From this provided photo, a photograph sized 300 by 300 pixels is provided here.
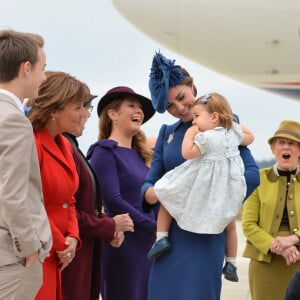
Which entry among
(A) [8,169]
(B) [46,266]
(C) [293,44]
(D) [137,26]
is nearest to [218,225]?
(B) [46,266]

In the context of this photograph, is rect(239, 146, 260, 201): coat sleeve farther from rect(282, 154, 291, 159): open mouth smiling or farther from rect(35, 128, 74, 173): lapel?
rect(282, 154, 291, 159): open mouth smiling

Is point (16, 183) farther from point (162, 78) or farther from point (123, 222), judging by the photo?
point (123, 222)

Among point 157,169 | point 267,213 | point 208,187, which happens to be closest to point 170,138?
point 157,169

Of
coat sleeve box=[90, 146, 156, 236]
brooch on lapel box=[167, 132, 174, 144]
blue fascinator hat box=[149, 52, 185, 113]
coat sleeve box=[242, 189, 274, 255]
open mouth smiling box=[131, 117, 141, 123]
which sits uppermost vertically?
blue fascinator hat box=[149, 52, 185, 113]

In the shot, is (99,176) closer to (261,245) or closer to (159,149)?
(159,149)

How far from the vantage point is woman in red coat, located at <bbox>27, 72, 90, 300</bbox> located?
6.24ft

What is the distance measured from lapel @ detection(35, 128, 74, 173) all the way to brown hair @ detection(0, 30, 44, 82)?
39cm

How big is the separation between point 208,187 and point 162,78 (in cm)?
38

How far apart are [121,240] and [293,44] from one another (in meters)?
4.65

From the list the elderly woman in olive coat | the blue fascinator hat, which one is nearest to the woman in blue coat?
the blue fascinator hat

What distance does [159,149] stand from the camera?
2.07 m

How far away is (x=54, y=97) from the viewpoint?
79.7 inches

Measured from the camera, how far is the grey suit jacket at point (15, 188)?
4.86 ft

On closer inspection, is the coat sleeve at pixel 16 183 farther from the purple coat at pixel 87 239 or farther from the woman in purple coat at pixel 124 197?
the woman in purple coat at pixel 124 197
